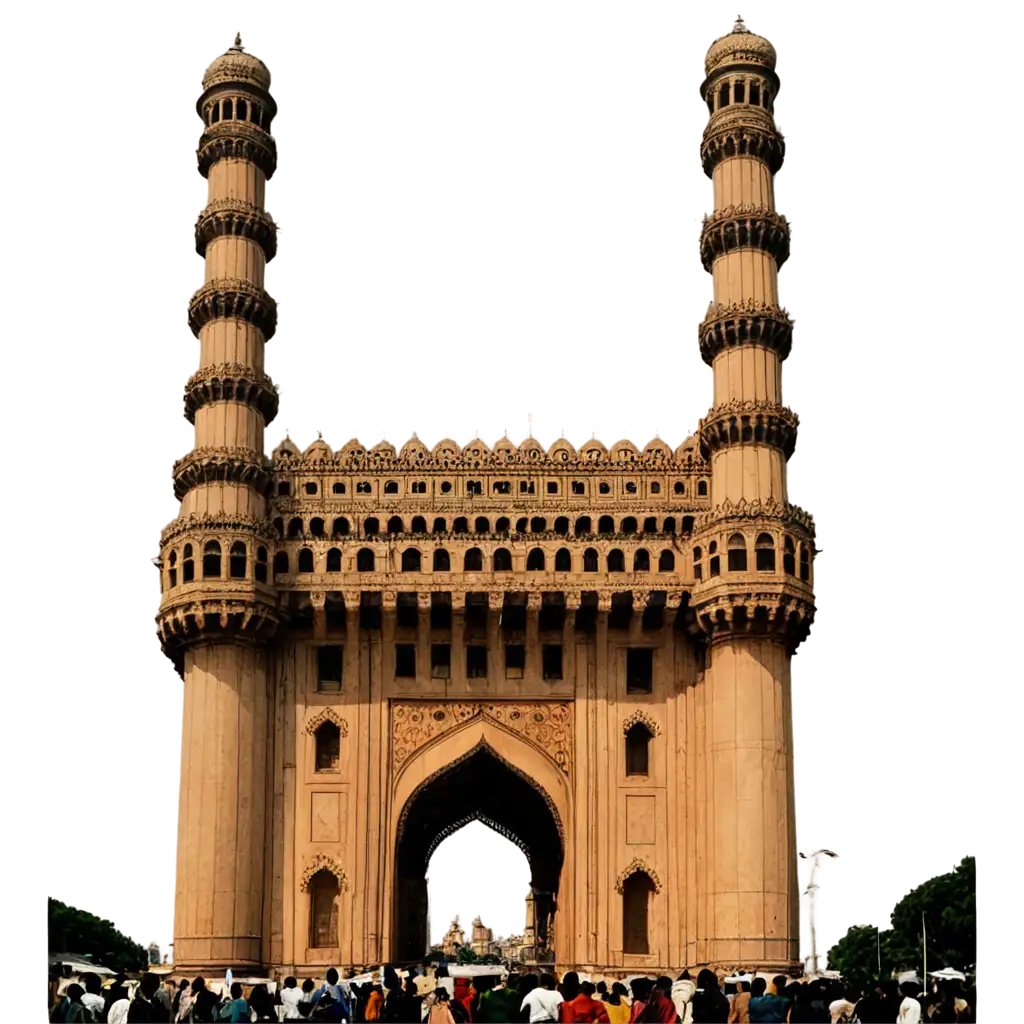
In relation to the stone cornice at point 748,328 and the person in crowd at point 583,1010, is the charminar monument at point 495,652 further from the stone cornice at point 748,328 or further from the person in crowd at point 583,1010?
the person in crowd at point 583,1010

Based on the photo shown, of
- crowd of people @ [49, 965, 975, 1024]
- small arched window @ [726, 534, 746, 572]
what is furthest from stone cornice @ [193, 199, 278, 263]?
crowd of people @ [49, 965, 975, 1024]

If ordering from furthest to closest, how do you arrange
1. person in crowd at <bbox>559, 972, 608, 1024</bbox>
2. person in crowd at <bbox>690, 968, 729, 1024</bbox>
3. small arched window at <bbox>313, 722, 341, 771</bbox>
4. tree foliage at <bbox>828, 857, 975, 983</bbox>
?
tree foliage at <bbox>828, 857, 975, 983</bbox>
small arched window at <bbox>313, 722, 341, 771</bbox>
person in crowd at <bbox>690, 968, 729, 1024</bbox>
person in crowd at <bbox>559, 972, 608, 1024</bbox>

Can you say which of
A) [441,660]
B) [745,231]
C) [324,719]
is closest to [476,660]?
[441,660]

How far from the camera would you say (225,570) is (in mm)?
46344

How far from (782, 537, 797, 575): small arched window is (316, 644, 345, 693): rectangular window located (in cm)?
1143

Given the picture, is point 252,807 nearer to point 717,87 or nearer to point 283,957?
point 283,957

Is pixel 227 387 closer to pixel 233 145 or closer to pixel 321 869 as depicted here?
pixel 233 145

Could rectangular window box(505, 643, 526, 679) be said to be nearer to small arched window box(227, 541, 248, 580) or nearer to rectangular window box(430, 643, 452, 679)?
rectangular window box(430, 643, 452, 679)

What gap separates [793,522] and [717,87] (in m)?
12.6

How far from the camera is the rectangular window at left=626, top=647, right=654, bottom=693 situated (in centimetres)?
4816

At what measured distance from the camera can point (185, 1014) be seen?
29859 millimetres

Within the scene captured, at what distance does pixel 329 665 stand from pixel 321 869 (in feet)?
17.3

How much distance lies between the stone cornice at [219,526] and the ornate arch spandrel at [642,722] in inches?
395

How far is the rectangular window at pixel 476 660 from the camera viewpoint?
158 feet
